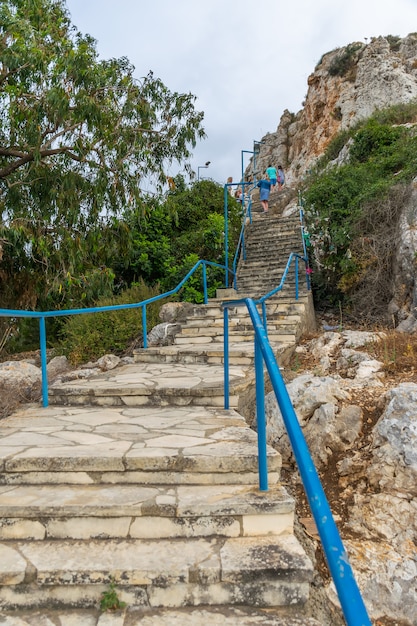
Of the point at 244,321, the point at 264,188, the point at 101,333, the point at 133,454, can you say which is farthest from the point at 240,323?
the point at 264,188

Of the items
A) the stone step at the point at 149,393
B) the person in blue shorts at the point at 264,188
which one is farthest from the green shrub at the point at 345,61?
the stone step at the point at 149,393

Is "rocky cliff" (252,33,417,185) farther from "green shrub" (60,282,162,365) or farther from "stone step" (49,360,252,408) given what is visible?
"stone step" (49,360,252,408)

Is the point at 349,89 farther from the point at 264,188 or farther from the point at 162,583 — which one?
the point at 162,583

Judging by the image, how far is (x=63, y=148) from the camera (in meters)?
8.48

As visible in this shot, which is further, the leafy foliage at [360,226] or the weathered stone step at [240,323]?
the leafy foliage at [360,226]

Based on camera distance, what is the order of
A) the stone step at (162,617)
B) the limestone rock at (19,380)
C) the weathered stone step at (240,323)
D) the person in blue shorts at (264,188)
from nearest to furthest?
the stone step at (162,617), the limestone rock at (19,380), the weathered stone step at (240,323), the person in blue shorts at (264,188)

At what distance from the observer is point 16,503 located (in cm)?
214

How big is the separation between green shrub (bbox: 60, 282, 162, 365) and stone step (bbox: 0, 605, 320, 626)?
583cm

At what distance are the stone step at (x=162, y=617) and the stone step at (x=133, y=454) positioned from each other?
2.22 ft

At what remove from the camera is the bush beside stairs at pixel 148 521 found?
71.1 inches

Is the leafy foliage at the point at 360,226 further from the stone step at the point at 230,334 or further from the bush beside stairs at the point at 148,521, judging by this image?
the bush beside stairs at the point at 148,521

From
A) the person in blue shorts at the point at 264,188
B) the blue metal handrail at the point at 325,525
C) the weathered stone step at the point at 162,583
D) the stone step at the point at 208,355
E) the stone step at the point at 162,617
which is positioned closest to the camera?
the blue metal handrail at the point at 325,525

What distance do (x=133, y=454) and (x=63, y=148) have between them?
7.60 meters

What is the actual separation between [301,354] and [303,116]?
2431cm
